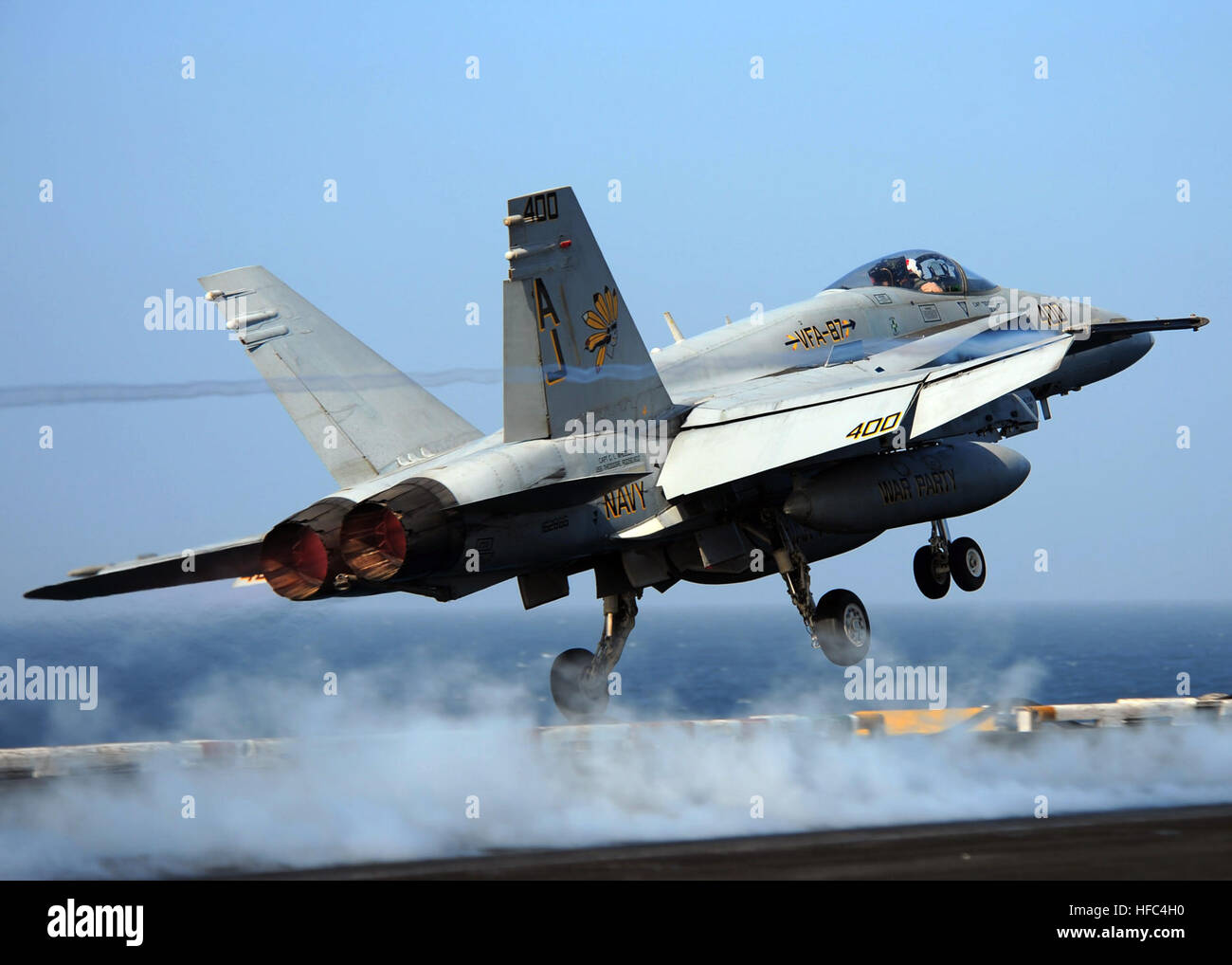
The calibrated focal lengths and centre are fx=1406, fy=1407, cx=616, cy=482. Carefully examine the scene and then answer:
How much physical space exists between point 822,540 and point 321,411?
6141 mm

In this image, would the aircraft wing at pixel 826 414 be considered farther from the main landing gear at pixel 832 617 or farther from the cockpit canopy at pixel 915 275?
the cockpit canopy at pixel 915 275

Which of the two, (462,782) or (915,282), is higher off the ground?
(915,282)

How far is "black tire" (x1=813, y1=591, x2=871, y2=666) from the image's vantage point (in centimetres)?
1614

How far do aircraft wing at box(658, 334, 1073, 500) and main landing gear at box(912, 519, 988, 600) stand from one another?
3206 millimetres

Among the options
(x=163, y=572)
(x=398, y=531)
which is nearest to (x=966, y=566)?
(x=398, y=531)

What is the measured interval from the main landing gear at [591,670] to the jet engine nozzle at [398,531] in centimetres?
430

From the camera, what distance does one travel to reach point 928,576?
17.7 metres

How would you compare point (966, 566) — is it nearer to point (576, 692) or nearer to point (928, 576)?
point (928, 576)

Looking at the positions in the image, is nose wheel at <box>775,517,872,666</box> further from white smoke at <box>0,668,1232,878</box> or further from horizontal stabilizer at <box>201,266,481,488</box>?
horizontal stabilizer at <box>201,266,481,488</box>

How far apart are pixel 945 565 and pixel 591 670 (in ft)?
15.3

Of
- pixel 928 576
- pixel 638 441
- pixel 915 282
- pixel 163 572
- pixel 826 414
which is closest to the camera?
pixel 163 572
